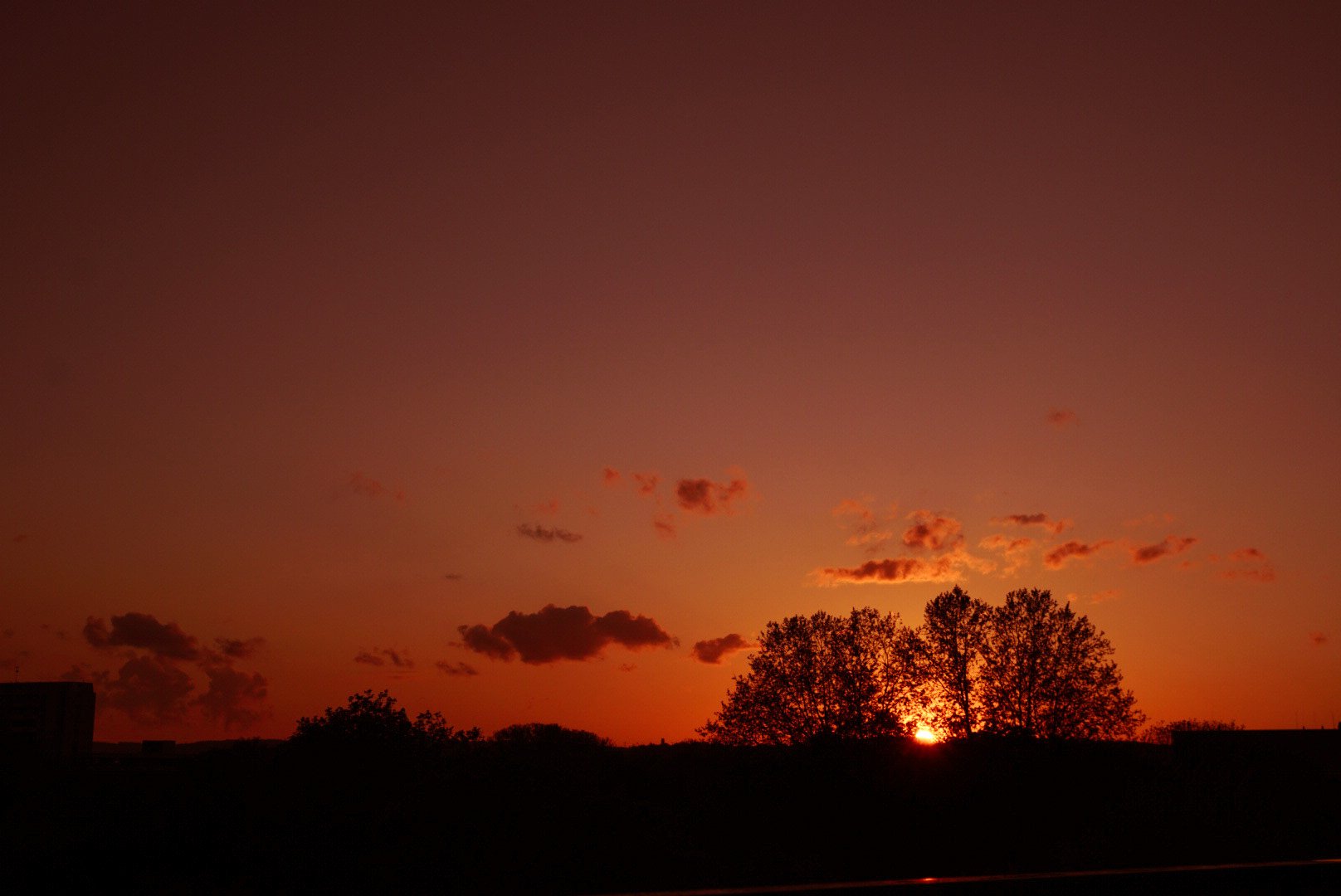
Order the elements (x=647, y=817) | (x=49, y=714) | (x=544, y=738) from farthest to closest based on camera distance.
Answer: (x=49, y=714)
(x=544, y=738)
(x=647, y=817)

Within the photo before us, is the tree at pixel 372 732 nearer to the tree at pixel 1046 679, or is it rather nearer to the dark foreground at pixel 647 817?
the dark foreground at pixel 647 817

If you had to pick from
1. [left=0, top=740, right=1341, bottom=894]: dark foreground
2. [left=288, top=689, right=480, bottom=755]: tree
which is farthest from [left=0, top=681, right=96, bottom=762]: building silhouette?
[left=288, top=689, right=480, bottom=755]: tree

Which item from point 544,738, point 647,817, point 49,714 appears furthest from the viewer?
point 49,714

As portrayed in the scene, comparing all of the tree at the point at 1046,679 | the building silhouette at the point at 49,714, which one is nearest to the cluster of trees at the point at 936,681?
the tree at the point at 1046,679

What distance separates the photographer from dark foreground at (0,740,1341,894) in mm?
21234

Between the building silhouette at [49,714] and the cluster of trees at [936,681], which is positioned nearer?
the cluster of trees at [936,681]

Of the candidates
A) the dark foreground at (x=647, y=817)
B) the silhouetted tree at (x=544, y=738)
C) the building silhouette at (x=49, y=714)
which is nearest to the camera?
the dark foreground at (x=647, y=817)

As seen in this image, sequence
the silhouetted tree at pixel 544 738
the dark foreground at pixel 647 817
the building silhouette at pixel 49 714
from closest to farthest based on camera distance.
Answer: the dark foreground at pixel 647 817 < the silhouetted tree at pixel 544 738 < the building silhouette at pixel 49 714

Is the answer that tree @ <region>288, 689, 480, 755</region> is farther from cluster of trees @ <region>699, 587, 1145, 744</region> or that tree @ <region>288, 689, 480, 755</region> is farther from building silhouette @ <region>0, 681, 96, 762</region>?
building silhouette @ <region>0, 681, 96, 762</region>

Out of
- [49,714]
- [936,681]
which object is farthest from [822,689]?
[49,714]

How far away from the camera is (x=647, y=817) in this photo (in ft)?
86.2

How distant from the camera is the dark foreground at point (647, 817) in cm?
2123

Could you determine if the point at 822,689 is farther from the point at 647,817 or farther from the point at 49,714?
the point at 49,714

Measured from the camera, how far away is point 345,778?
30.5 metres
